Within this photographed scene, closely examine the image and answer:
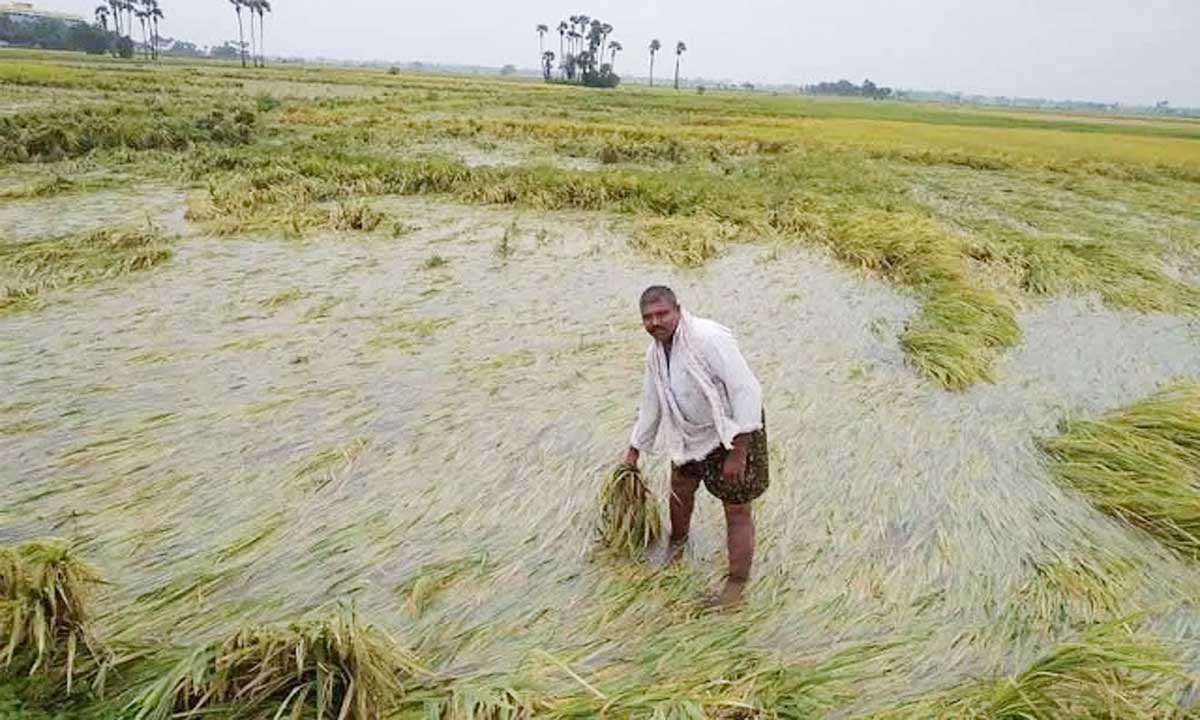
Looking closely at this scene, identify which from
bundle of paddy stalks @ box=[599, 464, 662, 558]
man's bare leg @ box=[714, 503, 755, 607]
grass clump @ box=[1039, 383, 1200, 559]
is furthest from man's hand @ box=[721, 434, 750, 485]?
grass clump @ box=[1039, 383, 1200, 559]

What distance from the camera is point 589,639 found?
295 cm

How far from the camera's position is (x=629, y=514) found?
3.49 m

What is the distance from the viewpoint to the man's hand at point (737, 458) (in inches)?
114

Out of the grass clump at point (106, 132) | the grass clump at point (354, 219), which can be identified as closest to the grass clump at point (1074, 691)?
the grass clump at point (354, 219)

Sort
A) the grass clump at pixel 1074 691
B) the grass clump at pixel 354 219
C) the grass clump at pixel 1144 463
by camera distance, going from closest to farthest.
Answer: the grass clump at pixel 1074 691 → the grass clump at pixel 1144 463 → the grass clump at pixel 354 219

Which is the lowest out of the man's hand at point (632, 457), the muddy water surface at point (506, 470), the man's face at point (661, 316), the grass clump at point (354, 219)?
the muddy water surface at point (506, 470)

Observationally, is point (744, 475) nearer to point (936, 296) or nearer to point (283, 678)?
point (283, 678)

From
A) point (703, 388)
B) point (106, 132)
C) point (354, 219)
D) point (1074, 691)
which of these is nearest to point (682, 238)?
point (354, 219)

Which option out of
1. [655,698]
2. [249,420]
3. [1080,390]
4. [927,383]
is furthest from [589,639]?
[1080,390]

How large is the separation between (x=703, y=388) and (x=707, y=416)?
181 mm

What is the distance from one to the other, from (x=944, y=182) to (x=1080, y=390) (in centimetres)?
1284

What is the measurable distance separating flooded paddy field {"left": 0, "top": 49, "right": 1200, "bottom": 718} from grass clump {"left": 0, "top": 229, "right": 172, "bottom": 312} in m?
0.08

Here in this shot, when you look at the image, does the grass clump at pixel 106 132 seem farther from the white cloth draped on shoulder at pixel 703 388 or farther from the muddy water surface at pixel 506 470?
the white cloth draped on shoulder at pixel 703 388

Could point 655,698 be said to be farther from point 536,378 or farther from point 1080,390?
point 1080,390
